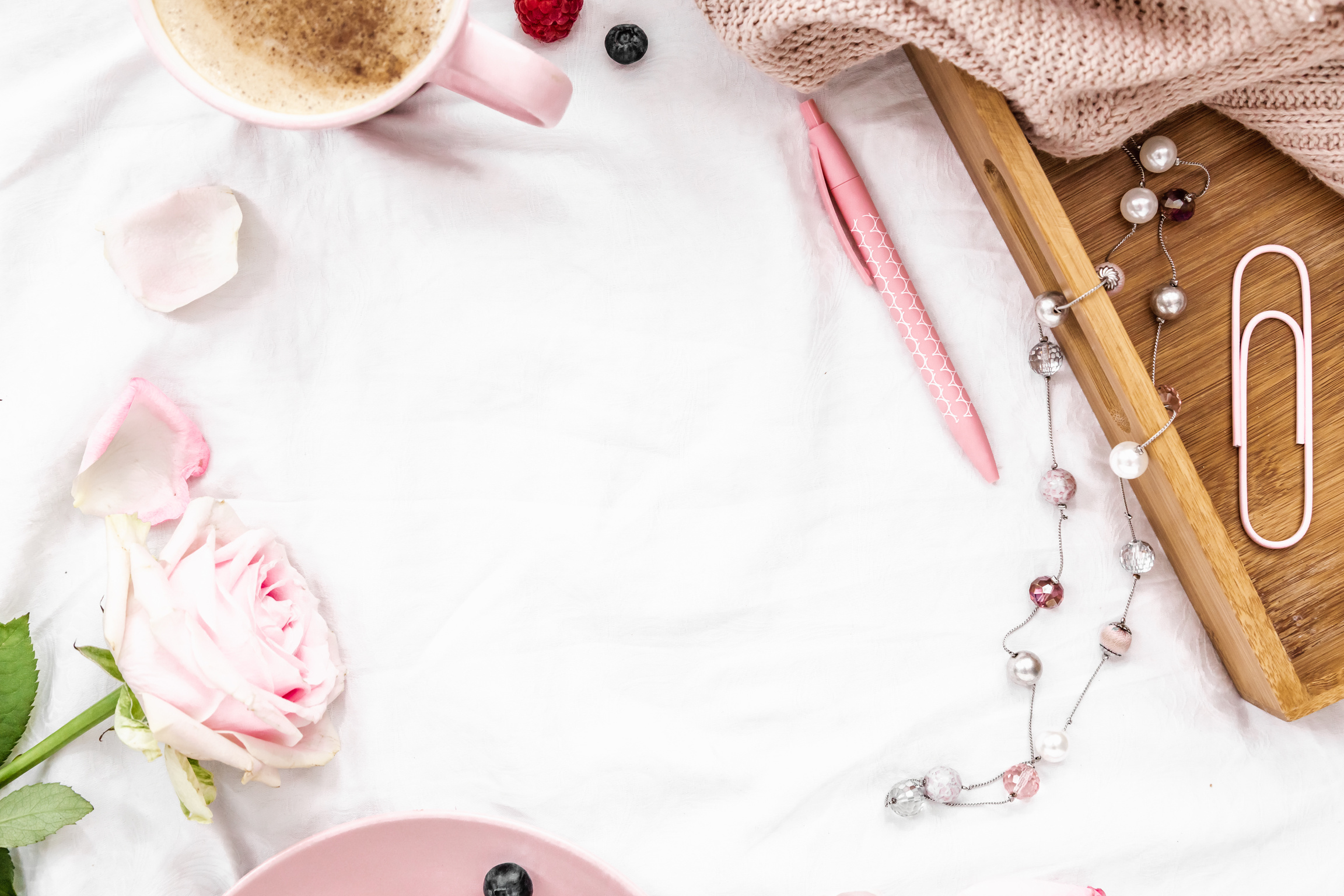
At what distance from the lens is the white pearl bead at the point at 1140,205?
47 cm

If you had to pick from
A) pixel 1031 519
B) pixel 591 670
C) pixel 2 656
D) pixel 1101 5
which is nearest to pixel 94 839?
pixel 2 656

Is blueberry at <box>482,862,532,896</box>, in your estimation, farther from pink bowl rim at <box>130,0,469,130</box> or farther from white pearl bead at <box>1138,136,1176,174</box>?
white pearl bead at <box>1138,136,1176,174</box>

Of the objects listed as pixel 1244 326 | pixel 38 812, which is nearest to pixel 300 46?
pixel 38 812

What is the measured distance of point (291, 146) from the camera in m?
0.49

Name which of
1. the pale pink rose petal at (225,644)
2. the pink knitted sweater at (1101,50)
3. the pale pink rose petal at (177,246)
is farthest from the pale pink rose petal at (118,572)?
the pink knitted sweater at (1101,50)

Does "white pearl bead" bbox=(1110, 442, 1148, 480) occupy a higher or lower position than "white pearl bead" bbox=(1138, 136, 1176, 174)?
lower

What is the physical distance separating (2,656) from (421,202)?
292mm

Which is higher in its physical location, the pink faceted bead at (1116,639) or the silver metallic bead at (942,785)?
the pink faceted bead at (1116,639)

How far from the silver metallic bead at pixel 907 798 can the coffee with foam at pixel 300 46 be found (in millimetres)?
409

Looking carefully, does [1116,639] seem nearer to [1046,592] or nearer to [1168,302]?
[1046,592]

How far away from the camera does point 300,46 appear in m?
0.41

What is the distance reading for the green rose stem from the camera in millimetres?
444

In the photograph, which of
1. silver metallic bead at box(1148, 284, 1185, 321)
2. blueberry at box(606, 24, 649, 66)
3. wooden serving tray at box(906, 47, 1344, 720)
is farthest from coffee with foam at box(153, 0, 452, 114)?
silver metallic bead at box(1148, 284, 1185, 321)

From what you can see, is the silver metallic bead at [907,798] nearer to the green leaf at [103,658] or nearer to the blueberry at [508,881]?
the blueberry at [508,881]
